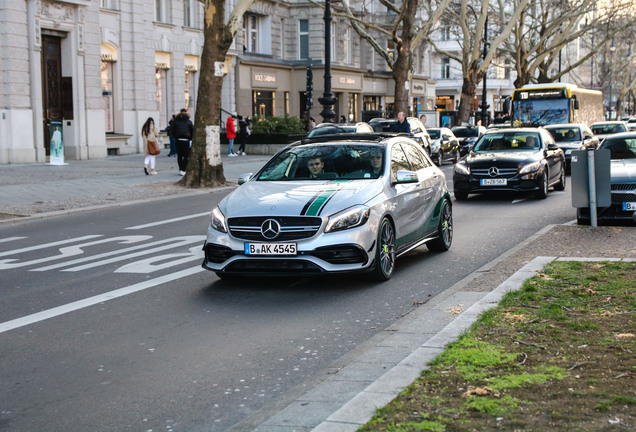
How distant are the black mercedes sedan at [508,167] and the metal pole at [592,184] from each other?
18.3 ft

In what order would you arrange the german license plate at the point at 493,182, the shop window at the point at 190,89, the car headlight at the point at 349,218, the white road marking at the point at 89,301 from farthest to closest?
the shop window at the point at 190,89 < the german license plate at the point at 493,182 < the car headlight at the point at 349,218 < the white road marking at the point at 89,301

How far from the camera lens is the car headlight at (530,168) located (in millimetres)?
18375

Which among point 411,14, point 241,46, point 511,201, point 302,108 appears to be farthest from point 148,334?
point 302,108

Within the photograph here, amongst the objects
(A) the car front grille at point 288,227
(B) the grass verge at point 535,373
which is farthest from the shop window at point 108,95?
(B) the grass verge at point 535,373

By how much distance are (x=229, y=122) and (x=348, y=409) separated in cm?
3274

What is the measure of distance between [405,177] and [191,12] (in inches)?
1386

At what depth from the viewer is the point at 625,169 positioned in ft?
45.1

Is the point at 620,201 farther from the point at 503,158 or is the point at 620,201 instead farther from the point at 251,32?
the point at 251,32

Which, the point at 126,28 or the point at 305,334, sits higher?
the point at 126,28

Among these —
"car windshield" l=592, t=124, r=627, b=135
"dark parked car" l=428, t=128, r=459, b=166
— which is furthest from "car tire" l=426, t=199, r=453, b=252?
"car windshield" l=592, t=124, r=627, b=135

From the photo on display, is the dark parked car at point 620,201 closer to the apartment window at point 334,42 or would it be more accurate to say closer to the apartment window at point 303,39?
the apartment window at point 303,39

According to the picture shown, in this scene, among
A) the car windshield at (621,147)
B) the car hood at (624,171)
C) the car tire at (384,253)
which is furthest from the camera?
the car windshield at (621,147)

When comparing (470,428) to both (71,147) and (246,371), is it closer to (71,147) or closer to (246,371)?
(246,371)

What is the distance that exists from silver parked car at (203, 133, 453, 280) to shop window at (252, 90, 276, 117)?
38959 mm
